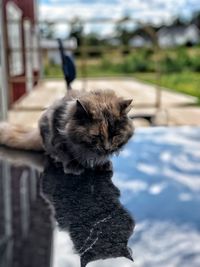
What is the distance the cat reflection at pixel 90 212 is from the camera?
0.76 m

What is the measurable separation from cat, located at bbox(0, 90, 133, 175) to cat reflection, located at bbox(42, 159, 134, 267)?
5 cm

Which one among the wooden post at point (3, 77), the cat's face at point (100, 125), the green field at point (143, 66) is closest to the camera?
the cat's face at point (100, 125)

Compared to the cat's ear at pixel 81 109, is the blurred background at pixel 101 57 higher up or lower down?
lower down

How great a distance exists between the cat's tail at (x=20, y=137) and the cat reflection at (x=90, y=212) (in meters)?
0.21

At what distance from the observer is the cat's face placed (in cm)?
112

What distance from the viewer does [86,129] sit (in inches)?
44.6

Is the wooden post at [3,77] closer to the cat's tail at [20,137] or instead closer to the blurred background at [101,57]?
the blurred background at [101,57]

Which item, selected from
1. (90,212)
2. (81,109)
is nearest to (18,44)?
(81,109)

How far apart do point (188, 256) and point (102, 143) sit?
0.45m

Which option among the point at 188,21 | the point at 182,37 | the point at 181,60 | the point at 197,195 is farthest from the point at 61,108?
the point at 188,21

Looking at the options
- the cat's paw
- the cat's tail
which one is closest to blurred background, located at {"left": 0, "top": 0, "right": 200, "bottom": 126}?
the cat's tail

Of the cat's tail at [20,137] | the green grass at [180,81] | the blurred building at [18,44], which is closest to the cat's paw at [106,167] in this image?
the cat's tail at [20,137]

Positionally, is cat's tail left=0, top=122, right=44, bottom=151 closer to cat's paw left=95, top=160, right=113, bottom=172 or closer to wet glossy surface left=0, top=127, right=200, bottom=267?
wet glossy surface left=0, top=127, right=200, bottom=267

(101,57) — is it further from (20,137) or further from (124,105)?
(124,105)
